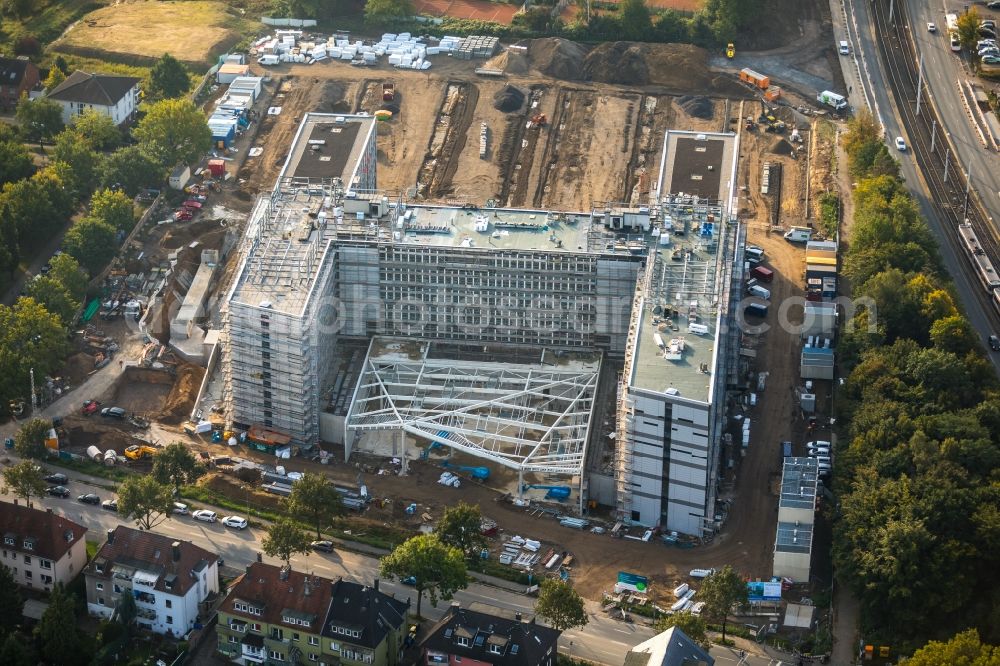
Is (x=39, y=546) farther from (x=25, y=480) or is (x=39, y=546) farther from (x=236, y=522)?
(x=236, y=522)

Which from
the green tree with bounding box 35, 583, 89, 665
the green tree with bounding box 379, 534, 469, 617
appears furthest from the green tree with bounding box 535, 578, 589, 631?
the green tree with bounding box 35, 583, 89, 665

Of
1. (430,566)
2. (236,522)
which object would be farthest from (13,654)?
(430,566)

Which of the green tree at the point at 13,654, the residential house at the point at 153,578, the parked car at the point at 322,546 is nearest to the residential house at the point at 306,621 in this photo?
the residential house at the point at 153,578

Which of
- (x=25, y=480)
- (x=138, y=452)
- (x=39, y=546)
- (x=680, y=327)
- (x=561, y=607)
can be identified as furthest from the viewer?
(x=138, y=452)

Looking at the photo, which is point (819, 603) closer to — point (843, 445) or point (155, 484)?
point (843, 445)

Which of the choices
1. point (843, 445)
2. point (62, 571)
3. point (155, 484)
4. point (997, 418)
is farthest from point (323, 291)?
point (997, 418)
